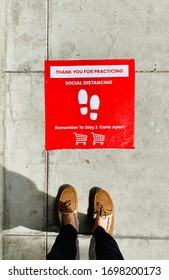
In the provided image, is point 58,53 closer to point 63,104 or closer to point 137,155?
point 63,104

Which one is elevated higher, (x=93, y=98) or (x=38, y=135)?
(x=93, y=98)

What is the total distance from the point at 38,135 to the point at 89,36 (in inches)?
40.0

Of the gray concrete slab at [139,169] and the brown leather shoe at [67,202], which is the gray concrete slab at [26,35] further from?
the brown leather shoe at [67,202]

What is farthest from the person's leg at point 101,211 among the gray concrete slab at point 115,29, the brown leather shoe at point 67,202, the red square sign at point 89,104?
the gray concrete slab at point 115,29

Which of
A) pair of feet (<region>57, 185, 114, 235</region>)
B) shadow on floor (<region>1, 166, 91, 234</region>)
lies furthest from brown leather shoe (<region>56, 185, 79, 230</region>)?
shadow on floor (<region>1, 166, 91, 234</region>)

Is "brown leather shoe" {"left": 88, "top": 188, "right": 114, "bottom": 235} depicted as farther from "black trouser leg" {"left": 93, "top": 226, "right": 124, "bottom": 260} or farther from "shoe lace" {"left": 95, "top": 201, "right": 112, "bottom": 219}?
"black trouser leg" {"left": 93, "top": 226, "right": 124, "bottom": 260}

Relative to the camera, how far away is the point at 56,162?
10.1 ft

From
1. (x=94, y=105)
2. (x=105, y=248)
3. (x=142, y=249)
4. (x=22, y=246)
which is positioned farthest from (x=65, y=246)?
(x=94, y=105)

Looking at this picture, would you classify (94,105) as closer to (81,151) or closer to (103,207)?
(81,151)

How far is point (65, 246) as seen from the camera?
8.79ft

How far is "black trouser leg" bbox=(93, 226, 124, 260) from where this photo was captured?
257 cm

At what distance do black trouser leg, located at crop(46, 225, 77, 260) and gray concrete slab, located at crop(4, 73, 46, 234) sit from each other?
0.35 m
